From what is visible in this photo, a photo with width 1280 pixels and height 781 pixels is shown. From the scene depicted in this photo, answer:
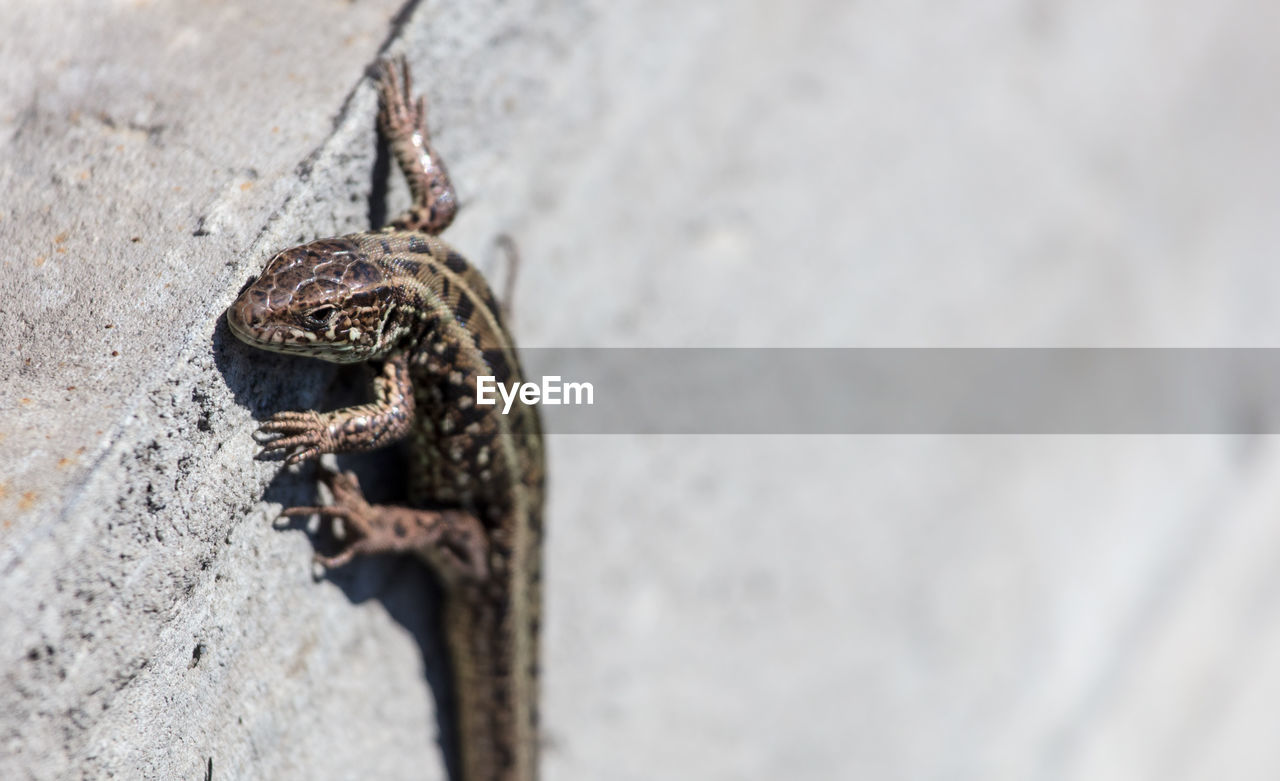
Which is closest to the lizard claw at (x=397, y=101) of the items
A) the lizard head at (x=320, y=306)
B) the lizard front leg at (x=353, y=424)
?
the lizard head at (x=320, y=306)

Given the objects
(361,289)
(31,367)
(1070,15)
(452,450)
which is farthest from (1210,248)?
(31,367)

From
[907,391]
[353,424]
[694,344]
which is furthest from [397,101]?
[907,391]

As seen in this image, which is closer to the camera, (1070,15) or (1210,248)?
(1070,15)

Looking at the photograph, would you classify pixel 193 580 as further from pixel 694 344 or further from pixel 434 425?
pixel 694 344

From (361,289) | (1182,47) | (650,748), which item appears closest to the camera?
(361,289)

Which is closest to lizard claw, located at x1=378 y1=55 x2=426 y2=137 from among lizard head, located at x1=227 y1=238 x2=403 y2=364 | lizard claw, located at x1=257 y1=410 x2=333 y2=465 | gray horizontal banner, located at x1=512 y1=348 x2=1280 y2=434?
lizard head, located at x1=227 y1=238 x2=403 y2=364

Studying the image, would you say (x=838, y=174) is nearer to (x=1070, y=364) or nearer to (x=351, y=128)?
(x=1070, y=364)
